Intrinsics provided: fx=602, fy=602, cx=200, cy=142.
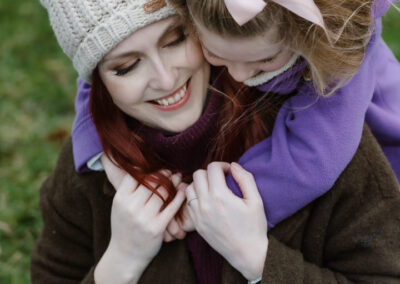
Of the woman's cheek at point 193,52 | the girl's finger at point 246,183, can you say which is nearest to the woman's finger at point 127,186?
the girl's finger at point 246,183

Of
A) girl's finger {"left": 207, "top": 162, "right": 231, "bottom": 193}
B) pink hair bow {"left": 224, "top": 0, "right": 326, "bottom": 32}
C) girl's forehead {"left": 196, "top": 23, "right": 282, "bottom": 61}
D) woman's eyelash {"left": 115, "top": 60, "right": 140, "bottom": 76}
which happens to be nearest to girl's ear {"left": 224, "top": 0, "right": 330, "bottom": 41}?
pink hair bow {"left": 224, "top": 0, "right": 326, "bottom": 32}

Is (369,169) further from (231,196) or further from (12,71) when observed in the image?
(12,71)

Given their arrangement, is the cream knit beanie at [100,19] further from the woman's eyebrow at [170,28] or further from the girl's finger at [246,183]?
the girl's finger at [246,183]

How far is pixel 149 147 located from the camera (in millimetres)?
2250

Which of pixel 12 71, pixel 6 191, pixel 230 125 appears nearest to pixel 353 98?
pixel 230 125

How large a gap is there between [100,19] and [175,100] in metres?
0.37

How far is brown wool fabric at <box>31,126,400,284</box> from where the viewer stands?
1.95 m

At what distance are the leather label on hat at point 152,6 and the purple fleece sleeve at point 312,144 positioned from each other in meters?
0.52

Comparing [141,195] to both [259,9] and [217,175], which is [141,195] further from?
[259,9]

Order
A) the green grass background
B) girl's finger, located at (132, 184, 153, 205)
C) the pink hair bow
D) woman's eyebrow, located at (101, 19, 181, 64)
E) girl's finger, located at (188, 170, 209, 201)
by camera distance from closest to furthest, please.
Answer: the pink hair bow → woman's eyebrow, located at (101, 19, 181, 64) → girl's finger, located at (188, 170, 209, 201) → girl's finger, located at (132, 184, 153, 205) → the green grass background

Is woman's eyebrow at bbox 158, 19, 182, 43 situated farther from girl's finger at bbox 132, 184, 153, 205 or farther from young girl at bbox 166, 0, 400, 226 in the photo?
girl's finger at bbox 132, 184, 153, 205

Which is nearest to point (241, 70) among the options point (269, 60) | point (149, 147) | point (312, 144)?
point (269, 60)

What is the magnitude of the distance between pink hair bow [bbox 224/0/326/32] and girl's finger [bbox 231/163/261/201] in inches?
22.7

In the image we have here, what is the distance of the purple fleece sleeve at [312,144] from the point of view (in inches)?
73.4
